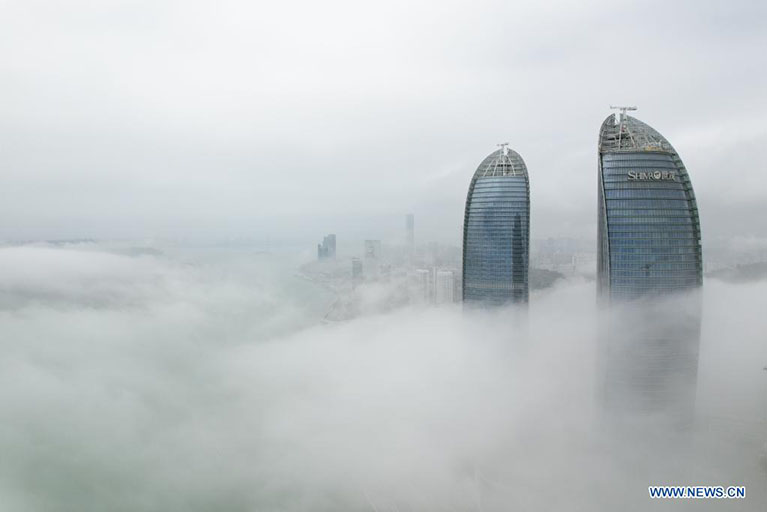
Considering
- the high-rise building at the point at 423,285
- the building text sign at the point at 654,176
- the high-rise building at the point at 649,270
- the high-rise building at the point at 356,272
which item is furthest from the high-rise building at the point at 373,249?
the building text sign at the point at 654,176

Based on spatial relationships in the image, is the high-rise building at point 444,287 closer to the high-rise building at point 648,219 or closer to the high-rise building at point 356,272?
the high-rise building at point 356,272

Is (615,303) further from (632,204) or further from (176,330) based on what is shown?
(176,330)

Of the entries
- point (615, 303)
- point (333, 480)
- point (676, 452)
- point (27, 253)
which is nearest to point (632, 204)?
point (615, 303)

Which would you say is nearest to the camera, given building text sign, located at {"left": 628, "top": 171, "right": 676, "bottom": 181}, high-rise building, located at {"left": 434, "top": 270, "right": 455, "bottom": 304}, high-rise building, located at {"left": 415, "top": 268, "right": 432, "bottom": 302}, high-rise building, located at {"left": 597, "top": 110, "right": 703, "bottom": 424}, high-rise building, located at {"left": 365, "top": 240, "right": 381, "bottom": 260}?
building text sign, located at {"left": 628, "top": 171, "right": 676, "bottom": 181}

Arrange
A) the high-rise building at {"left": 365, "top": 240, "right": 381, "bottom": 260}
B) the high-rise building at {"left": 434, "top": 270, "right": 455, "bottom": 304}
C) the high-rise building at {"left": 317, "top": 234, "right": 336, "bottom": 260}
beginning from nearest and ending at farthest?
1. the high-rise building at {"left": 434, "top": 270, "right": 455, "bottom": 304}
2. the high-rise building at {"left": 365, "top": 240, "right": 381, "bottom": 260}
3. the high-rise building at {"left": 317, "top": 234, "right": 336, "bottom": 260}

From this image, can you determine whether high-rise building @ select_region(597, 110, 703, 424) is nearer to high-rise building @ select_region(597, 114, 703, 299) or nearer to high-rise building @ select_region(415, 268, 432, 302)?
high-rise building @ select_region(597, 114, 703, 299)

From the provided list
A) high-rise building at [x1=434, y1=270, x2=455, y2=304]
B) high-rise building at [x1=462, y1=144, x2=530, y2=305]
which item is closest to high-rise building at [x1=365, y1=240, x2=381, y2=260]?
high-rise building at [x1=434, y1=270, x2=455, y2=304]

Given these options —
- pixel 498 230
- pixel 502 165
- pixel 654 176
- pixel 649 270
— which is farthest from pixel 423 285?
pixel 654 176
